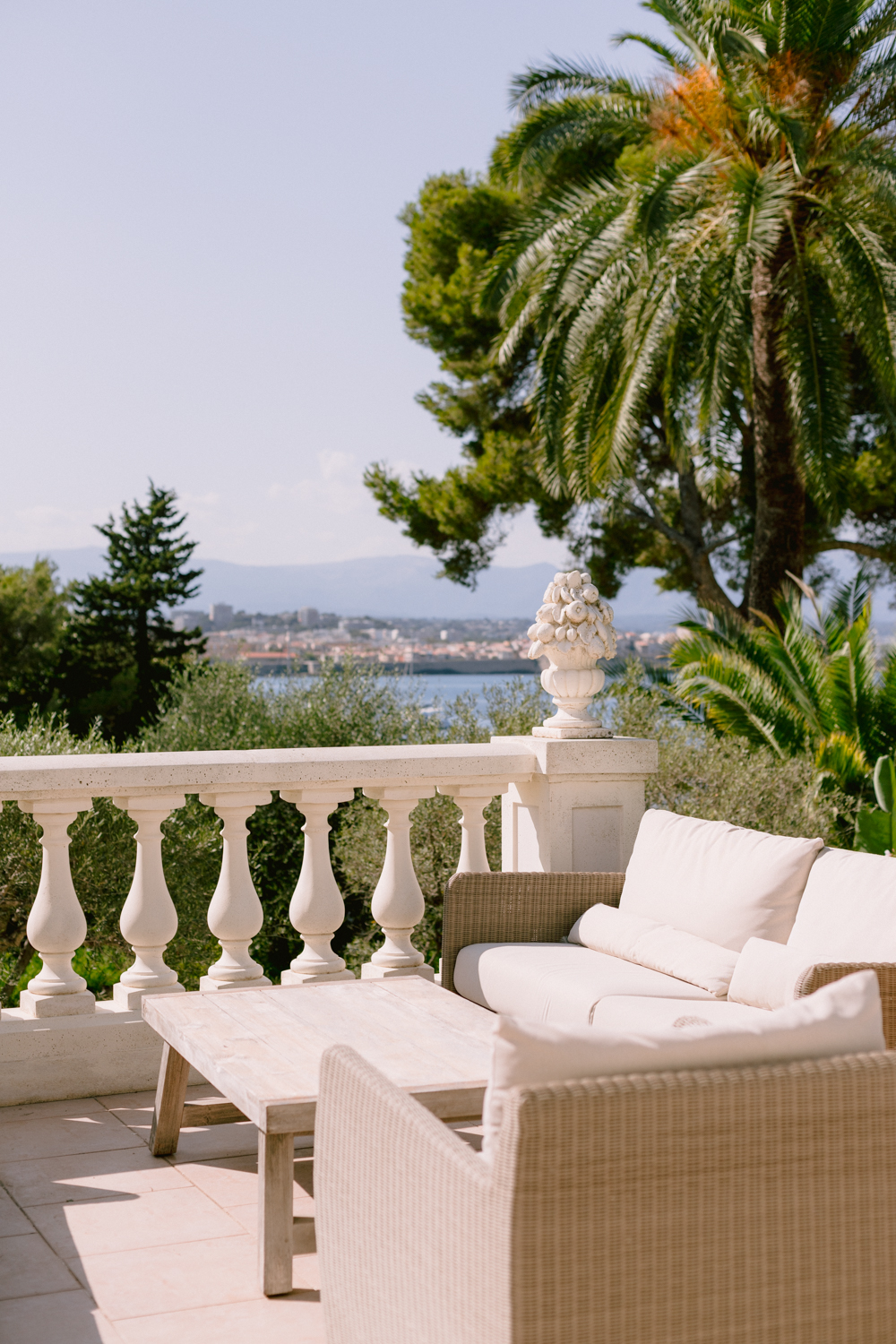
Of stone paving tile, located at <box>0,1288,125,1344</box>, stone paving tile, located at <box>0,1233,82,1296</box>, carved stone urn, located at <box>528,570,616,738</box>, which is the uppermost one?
carved stone urn, located at <box>528,570,616,738</box>

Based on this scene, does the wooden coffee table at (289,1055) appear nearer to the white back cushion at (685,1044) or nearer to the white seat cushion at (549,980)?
the white seat cushion at (549,980)

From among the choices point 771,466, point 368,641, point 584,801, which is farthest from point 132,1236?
point 368,641

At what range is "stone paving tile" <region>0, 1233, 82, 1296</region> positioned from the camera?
2803mm

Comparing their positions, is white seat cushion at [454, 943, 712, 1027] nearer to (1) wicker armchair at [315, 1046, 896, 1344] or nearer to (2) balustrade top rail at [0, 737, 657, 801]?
(2) balustrade top rail at [0, 737, 657, 801]

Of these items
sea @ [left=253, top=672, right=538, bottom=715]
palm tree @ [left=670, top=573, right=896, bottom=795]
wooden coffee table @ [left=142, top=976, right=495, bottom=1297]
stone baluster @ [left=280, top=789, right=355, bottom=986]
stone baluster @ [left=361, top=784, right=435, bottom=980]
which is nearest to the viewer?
wooden coffee table @ [left=142, top=976, right=495, bottom=1297]

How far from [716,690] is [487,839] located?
7.52ft

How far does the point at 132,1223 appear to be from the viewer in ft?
10.4

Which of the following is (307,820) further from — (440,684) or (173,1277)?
(440,684)

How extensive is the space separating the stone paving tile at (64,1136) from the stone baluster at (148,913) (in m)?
0.41

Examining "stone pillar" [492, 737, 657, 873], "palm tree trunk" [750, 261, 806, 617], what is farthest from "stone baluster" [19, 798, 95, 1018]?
"palm tree trunk" [750, 261, 806, 617]

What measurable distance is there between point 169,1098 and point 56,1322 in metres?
0.90

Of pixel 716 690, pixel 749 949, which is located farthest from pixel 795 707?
pixel 749 949

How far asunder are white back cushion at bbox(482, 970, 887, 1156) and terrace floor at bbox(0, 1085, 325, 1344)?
1.13 m

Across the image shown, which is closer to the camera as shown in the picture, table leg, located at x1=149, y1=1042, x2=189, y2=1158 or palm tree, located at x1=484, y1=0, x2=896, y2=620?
table leg, located at x1=149, y1=1042, x2=189, y2=1158
